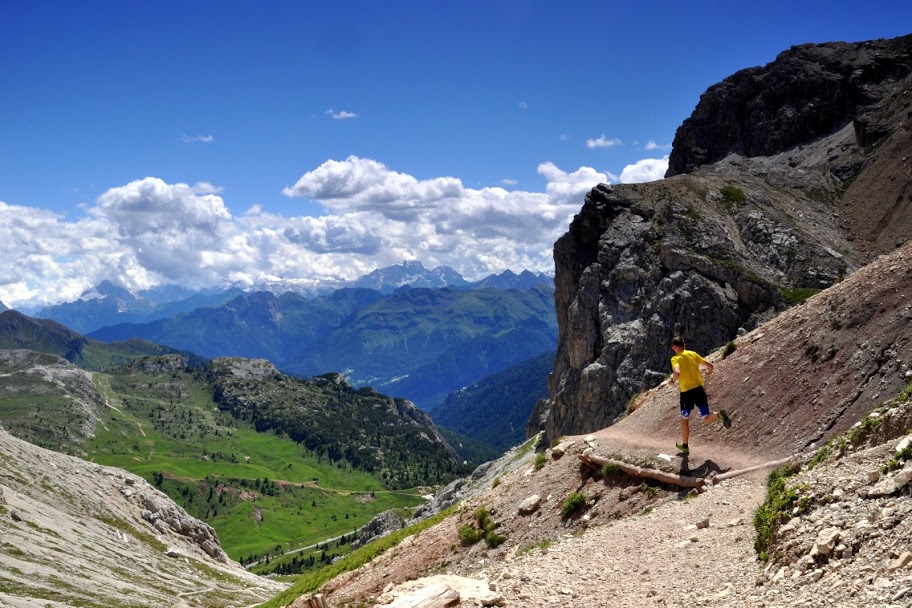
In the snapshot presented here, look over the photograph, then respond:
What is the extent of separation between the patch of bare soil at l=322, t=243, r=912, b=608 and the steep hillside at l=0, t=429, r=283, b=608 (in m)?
72.6

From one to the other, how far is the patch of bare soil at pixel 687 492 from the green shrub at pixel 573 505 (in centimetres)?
28

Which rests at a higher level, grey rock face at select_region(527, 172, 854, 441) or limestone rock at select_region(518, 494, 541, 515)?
grey rock face at select_region(527, 172, 854, 441)

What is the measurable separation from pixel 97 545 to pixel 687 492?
403 ft

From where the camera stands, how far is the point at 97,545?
11331cm

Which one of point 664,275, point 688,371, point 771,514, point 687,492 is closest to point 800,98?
point 664,275

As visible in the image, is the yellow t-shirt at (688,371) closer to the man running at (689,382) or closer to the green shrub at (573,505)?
the man running at (689,382)

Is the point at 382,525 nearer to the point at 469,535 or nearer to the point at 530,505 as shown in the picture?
the point at 469,535

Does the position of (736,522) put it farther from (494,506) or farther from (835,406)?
(494,506)

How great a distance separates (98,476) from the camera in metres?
154

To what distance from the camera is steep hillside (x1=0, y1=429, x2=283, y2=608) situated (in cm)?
8794

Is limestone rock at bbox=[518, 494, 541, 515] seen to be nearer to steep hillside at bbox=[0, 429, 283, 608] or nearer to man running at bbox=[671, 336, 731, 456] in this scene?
man running at bbox=[671, 336, 731, 456]

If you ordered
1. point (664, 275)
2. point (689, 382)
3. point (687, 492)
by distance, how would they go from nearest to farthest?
point (687, 492), point (689, 382), point (664, 275)

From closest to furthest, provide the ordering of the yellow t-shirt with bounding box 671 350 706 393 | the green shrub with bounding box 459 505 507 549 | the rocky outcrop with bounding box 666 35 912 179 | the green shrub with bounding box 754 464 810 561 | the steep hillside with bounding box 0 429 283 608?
1. the green shrub with bounding box 754 464 810 561
2. the yellow t-shirt with bounding box 671 350 706 393
3. the green shrub with bounding box 459 505 507 549
4. the steep hillside with bounding box 0 429 283 608
5. the rocky outcrop with bounding box 666 35 912 179

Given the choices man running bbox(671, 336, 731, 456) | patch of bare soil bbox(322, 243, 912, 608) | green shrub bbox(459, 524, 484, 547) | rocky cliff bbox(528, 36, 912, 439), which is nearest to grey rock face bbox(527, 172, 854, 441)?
rocky cliff bbox(528, 36, 912, 439)
